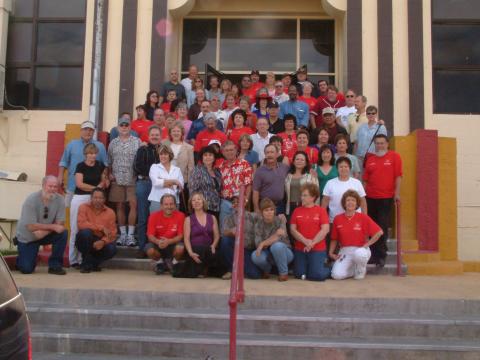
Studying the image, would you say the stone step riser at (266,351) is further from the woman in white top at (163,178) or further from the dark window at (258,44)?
the dark window at (258,44)

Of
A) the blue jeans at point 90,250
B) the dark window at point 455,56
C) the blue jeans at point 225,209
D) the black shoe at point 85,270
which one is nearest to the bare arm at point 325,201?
the blue jeans at point 225,209

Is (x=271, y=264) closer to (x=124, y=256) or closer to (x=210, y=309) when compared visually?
(x=210, y=309)

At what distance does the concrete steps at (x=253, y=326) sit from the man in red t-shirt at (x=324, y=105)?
4.35 meters

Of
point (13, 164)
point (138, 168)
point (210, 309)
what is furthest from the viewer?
point (13, 164)

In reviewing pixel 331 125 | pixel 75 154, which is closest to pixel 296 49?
pixel 331 125

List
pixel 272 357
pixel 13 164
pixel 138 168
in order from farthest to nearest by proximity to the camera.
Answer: pixel 13 164 < pixel 138 168 < pixel 272 357

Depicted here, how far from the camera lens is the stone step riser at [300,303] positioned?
6141 millimetres

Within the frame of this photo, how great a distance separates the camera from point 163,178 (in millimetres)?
8094

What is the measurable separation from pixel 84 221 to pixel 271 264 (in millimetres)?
2484

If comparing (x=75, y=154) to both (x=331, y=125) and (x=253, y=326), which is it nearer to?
(x=331, y=125)

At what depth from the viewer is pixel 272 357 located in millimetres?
5367

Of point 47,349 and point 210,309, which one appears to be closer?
point 47,349

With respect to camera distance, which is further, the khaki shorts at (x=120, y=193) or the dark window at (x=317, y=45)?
the dark window at (x=317, y=45)

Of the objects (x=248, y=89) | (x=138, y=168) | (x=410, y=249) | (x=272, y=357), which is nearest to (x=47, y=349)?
(x=272, y=357)
